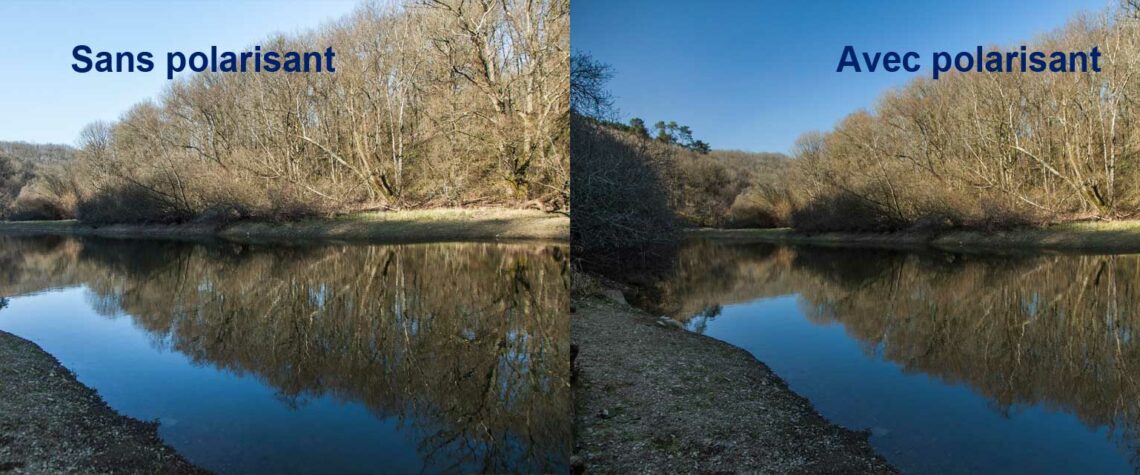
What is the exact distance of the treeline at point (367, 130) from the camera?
17.1 meters

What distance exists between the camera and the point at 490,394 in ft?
15.9

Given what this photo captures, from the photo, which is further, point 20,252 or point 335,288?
point 20,252

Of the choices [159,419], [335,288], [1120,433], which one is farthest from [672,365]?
[335,288]

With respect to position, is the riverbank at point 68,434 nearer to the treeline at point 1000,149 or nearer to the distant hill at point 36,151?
the distant hill at point 36,151

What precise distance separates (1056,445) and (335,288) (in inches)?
395

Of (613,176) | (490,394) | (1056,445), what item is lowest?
(1056,445)

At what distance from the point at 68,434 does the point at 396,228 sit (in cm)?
1800

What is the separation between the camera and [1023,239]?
22.7 m

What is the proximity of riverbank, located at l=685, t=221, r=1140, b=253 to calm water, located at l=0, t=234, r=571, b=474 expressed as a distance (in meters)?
18.8

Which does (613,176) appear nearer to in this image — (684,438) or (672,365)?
(672,365)

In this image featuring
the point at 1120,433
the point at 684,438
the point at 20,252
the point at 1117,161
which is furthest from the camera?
the point at 1117,161

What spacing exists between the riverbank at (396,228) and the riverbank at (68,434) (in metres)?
12.4

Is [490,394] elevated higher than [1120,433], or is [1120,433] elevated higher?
[490,394]

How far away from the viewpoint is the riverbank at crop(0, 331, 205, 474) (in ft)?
12.6
